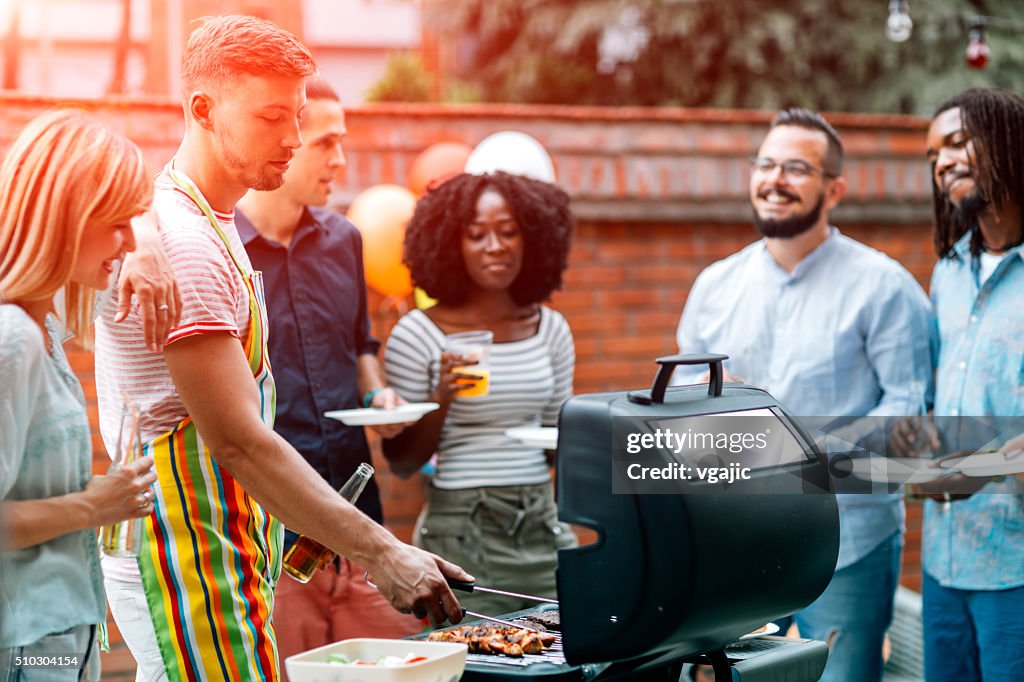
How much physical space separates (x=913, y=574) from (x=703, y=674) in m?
1.58

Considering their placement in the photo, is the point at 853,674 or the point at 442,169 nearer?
the point at 853,674

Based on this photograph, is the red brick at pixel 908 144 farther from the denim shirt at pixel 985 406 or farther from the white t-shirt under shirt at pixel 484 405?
the white t-shirt under shirt at pixel 484 405

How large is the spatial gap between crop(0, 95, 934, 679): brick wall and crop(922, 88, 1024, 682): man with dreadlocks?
5.39 ft

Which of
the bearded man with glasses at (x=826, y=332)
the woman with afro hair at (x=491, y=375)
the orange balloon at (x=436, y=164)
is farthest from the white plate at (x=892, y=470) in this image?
the orange balloon at (x=436, y=164)

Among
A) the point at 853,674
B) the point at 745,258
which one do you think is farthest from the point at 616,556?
the point at 745,258

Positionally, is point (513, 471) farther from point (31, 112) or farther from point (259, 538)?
point (31, 112)

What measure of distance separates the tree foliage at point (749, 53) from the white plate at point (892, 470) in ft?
23.2

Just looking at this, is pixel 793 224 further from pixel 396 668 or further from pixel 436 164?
pixel 396 668

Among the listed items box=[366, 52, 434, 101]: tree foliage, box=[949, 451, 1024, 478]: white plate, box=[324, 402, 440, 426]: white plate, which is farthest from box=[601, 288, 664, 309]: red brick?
box=[366, 52, 434, 101]: tree foliage

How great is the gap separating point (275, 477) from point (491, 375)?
1.52m

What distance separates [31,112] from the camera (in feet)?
13.1

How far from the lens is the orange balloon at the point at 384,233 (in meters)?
3.98

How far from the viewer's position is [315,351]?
3.16 m

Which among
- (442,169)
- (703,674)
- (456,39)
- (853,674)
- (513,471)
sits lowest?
(703,674)
